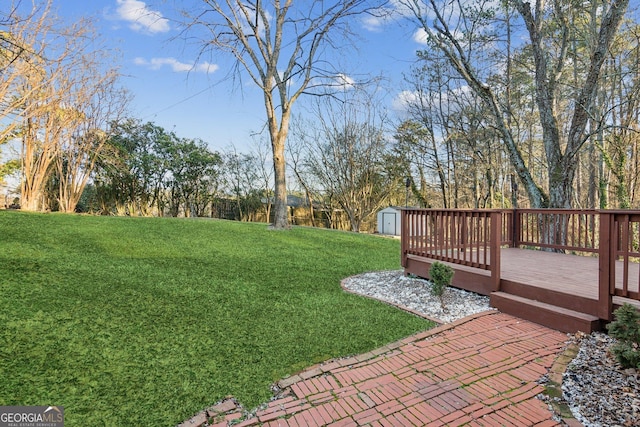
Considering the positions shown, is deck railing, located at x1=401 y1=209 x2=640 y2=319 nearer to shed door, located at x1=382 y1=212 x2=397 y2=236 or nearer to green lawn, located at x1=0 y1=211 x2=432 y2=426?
green lawn, located at x1=0 y1=211 x2=432 y2=426

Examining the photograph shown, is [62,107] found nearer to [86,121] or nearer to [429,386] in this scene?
[86,121]

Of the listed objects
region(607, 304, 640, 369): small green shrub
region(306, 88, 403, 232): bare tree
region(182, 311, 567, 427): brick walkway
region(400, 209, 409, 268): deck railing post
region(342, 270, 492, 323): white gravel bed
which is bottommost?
region(182, 311, 567, 427): brick walkway

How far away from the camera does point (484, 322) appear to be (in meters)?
3.25

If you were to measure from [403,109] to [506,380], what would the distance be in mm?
14827

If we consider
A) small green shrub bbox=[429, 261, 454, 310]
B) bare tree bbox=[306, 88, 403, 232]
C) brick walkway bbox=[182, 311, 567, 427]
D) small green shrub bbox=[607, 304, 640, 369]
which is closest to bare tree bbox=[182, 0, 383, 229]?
bare tree bbox=[306, 88, 403, 232]

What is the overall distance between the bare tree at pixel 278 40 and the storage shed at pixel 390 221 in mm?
6432

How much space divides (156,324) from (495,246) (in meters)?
3.58

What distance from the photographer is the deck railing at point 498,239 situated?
8.90ft

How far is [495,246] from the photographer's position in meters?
3.67

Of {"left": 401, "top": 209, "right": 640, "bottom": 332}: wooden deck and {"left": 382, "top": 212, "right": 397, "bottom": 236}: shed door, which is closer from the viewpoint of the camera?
{"left": 401, "top": 209, "right": 640, "bottom": 332}: wooden deck

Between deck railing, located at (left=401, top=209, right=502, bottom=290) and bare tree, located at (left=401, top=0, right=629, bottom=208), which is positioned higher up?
bare tree, located at (left=401, top=0, right=629, bottom=208)

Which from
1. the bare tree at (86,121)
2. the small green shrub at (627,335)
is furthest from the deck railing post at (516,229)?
the bare tree at (86,121)

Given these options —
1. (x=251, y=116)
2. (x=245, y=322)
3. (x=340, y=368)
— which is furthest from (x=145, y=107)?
(x=340, y=368)

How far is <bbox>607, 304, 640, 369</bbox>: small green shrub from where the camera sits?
6.82 ft
